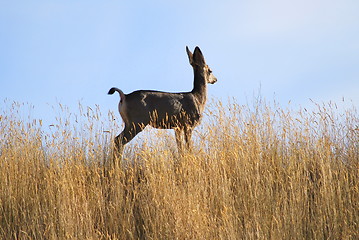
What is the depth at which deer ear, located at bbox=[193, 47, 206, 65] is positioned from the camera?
7753 mm

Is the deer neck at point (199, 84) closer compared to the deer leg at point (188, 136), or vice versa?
the deer leg at point (188, 136)

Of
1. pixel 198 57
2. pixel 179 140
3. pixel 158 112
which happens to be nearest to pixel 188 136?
pixel 179 140

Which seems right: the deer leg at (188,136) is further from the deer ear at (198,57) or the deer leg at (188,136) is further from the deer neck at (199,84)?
the deer ear at (198,57)

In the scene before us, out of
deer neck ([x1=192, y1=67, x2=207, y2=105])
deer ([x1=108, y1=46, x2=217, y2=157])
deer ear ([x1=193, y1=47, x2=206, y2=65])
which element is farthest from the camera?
deer neck ([x1=192, y1=67, x2=207, y2=105])

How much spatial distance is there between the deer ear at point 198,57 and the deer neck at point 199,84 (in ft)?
0.43

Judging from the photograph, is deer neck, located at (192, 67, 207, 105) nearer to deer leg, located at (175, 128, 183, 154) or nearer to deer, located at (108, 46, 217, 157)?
deer, located at (108, 46, 217, 157)

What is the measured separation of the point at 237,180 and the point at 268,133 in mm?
1514

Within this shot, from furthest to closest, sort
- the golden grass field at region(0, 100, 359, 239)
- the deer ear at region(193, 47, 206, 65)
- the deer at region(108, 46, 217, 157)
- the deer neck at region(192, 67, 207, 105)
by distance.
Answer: the deer neck at region(192, 67, 207, 105) < the deer ear at region(193, 47, 206, 65) < the deer at region(108, 46, 217, 157) < the golden grass field at region(0, 100, 359, 239)

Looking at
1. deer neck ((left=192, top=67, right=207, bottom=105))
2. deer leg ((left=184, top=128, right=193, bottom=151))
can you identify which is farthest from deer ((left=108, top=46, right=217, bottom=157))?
deer neck ((left=192, top=67, right=207, bottom=105))

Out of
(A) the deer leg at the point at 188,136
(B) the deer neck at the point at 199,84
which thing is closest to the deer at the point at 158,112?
(A) the deer leg at the point at 188,136

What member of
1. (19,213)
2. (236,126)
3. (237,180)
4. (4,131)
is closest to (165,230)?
(237,180)

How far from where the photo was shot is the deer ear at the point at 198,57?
7.75 meters

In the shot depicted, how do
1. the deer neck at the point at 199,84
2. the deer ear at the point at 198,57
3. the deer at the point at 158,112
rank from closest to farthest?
the deer at the point at 158,112 < the deer ear at the point at 198,57 < the deer neck at the point at 199,84

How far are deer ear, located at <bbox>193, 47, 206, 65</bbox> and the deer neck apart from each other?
5.1 inches
